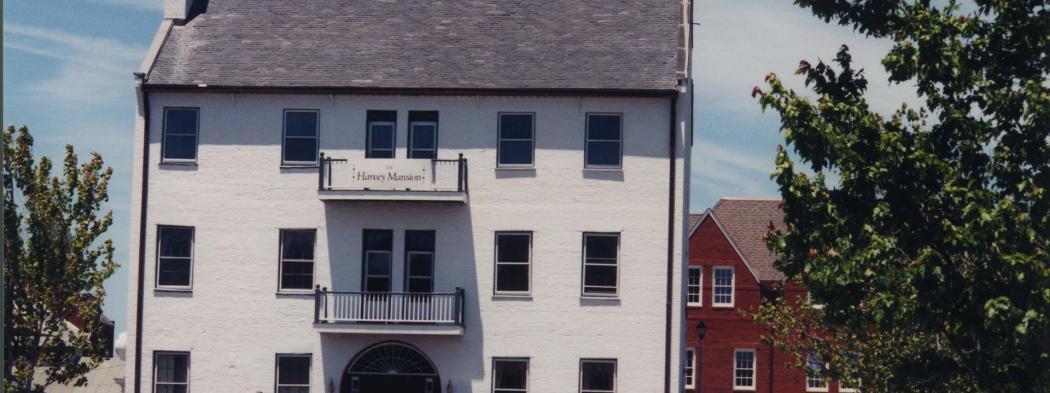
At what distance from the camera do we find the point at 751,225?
64.9 m

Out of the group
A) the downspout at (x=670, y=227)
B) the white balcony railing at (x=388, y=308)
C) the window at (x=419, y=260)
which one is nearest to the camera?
the white balcony railing at (x=388, y=308)

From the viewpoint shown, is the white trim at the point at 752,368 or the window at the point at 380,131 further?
the white trim at the point at 752,368

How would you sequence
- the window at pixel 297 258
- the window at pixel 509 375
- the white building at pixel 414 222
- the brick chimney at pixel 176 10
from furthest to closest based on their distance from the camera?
1. the brick chimney at pixel 176 10
2. the window at pixel 297 258
3. the window at pixel 509 375
4. the white building at pixel 414 222

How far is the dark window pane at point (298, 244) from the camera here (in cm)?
3409

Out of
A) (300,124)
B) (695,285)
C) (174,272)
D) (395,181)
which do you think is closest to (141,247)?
(174,272)

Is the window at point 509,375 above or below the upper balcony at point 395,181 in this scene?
below

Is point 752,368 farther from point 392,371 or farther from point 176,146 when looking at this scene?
point 176,146

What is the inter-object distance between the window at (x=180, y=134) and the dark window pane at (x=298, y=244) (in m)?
3.17

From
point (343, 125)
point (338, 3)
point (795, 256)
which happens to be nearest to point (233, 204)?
point (343, 125)

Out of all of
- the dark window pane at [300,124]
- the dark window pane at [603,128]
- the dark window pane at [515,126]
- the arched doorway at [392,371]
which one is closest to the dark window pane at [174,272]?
the dark window pane at [300,124]

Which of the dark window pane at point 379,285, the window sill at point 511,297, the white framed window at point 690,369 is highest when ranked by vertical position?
the dark window pane at point 379,285

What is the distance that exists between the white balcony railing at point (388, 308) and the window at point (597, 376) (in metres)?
3.24

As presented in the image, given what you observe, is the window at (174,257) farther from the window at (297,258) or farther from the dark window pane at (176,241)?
the window at (297,258)

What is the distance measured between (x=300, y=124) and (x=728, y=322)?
30.3 m
